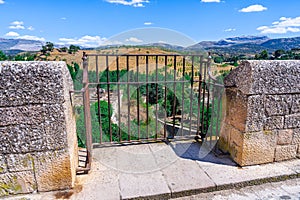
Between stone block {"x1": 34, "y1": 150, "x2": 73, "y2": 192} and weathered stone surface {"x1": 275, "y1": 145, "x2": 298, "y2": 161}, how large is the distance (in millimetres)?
2540

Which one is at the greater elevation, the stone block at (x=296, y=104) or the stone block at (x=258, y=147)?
the stone block at (x=296, y=104)

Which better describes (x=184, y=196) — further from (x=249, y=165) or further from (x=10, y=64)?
(x=10, y=64)

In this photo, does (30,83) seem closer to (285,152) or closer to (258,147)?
(258,147)

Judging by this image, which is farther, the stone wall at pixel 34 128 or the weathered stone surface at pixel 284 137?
the weathered stone surface at pixel 284 137

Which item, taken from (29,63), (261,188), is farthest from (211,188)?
(29,63)

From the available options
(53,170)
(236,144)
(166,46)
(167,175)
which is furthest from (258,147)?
(53,170)

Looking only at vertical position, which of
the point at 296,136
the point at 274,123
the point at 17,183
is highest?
the point at 274,123

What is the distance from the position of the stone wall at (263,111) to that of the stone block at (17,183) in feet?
7.79

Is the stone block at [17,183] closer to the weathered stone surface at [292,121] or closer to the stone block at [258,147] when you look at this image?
the stone block at [258,147]

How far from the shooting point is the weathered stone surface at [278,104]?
8.22ft

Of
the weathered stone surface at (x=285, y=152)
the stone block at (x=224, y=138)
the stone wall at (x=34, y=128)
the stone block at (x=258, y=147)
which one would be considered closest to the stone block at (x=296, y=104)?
the stone block at (x=258, y=147)

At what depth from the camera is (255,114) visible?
2.50 m

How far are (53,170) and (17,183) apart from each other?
349mm

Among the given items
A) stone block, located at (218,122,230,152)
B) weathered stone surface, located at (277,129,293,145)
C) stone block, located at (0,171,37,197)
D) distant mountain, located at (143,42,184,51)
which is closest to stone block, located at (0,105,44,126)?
stone block, located at (0,171,37,197)
